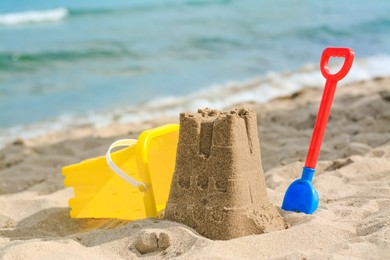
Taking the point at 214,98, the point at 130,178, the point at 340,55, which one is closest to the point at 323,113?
the point at 340,55

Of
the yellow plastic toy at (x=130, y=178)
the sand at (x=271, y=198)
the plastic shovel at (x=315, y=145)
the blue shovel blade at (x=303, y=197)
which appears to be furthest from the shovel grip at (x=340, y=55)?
the yellow plastic toy at (x=130, y=178)

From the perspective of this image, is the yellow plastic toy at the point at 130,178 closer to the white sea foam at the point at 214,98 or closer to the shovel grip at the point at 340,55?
the shovel grip at the point at 340,55

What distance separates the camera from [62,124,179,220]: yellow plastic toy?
2.67 m

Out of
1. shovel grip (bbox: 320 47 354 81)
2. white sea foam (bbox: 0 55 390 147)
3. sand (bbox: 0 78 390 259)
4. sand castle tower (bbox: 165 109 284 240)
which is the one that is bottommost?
white sea foam (bbox: 0 55 390 147)

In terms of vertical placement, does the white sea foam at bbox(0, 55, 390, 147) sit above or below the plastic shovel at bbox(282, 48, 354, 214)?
below

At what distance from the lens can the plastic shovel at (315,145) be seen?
2.58 m

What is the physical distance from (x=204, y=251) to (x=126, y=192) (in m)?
0.77

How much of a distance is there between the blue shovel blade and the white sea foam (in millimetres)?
3422

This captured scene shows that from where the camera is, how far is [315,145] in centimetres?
261

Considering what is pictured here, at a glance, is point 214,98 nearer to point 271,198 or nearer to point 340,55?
point 271,198

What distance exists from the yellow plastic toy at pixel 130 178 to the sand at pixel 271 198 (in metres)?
0.09

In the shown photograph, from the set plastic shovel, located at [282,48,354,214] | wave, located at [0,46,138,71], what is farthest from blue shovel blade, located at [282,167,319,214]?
wave, located at [0,46,138,71]

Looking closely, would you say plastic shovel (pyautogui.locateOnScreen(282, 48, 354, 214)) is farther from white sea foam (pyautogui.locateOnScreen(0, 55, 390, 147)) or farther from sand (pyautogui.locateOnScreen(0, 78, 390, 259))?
white sea foam (pyautogui.locateOnScreen(0, 55, 390, 147))

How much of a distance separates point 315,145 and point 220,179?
52 cm
